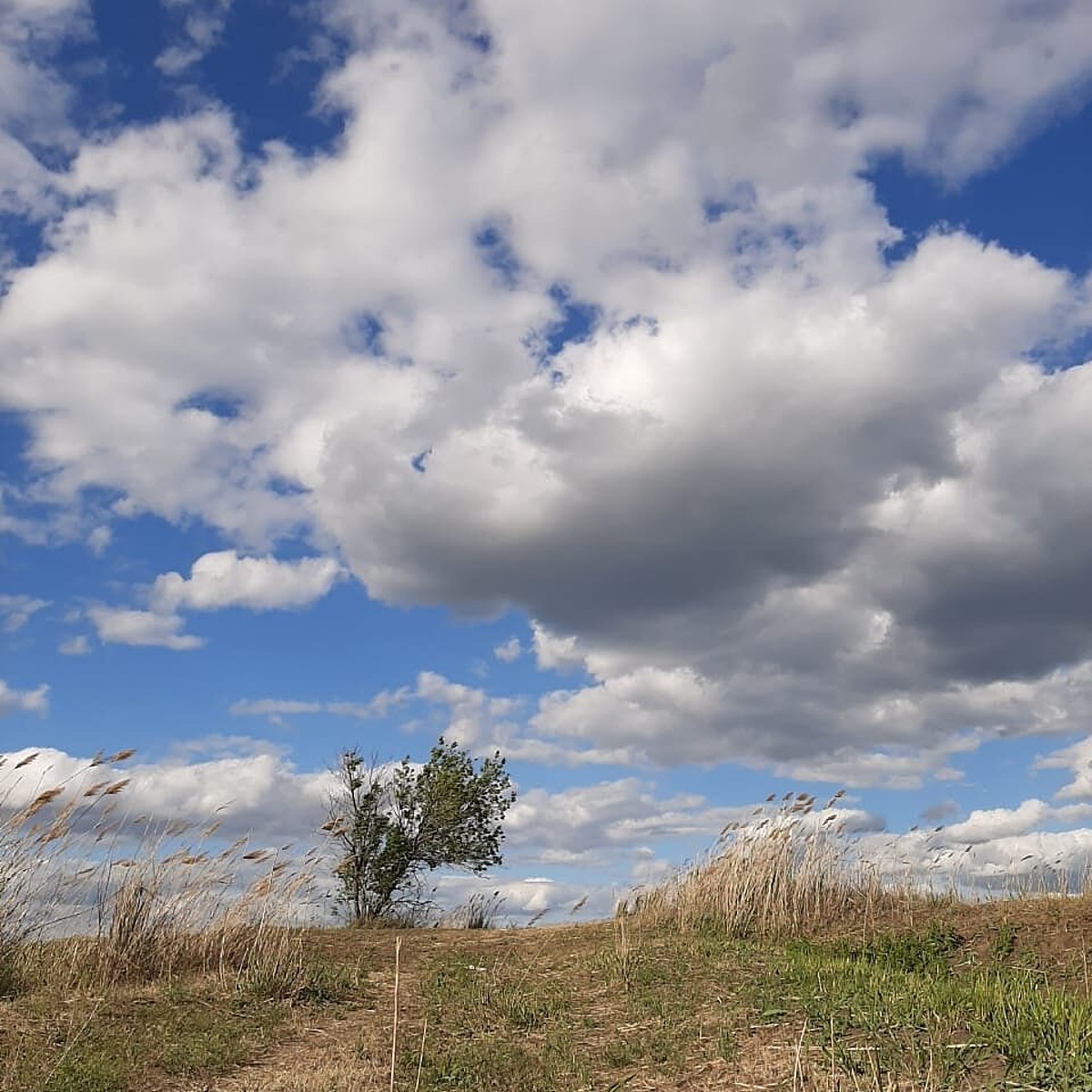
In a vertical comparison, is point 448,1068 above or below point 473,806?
below

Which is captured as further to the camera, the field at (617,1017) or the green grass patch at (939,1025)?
the field at (617,1017)

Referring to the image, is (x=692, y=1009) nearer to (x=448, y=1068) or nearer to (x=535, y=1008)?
(x=535, y=1008)

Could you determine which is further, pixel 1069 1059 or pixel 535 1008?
pixel 535 1008

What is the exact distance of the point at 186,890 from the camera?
1280 centimetres

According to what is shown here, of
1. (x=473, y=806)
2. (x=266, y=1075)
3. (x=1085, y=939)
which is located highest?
(x=473, y=806)

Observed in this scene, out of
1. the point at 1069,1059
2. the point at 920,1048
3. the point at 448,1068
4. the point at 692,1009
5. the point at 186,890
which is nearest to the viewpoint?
the point at 1069,1059

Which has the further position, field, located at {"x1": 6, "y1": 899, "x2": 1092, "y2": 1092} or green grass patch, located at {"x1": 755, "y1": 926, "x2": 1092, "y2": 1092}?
field, located at {"x1": 6, "y1": 899, "x2": 1092, "y2": 1092}

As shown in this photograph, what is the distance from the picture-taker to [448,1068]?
28.9 ft

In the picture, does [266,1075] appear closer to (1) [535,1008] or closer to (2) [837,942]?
(1) [535,1008]

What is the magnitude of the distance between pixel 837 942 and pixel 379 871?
48.9 ft

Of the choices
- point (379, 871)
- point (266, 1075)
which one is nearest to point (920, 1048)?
point (266, 1075)

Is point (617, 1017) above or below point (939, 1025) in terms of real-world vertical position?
below

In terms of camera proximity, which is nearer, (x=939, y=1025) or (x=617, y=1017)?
(x=939, y=1025)

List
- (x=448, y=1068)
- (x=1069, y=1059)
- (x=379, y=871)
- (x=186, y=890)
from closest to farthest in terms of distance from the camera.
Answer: (x=1069, y=1059) → (x=448, y=1068) → (x=186, y=890) → (x=379, y=871)
